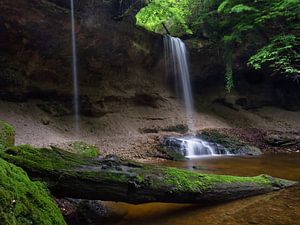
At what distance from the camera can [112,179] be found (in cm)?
420

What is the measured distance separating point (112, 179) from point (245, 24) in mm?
14385

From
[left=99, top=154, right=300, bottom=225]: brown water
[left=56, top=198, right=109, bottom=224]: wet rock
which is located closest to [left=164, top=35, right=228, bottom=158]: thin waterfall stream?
[left=99, top=154, right=300, bottom=225]: brown water

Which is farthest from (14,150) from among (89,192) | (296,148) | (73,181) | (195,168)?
(296,148)

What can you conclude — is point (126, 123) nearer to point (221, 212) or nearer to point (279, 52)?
point (279, 52)

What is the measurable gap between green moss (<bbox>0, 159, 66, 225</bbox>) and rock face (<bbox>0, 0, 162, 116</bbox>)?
35.8ft

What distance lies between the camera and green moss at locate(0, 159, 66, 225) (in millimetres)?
2644

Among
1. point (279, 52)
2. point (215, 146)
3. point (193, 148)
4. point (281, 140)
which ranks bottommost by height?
point (193, 148)

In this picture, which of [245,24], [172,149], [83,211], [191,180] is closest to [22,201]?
[83,211]

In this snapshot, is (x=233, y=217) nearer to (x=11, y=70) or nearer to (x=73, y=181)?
(x=73, y=181)

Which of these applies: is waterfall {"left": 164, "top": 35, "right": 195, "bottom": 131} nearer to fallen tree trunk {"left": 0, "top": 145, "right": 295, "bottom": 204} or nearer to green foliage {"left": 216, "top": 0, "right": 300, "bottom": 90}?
green foliage {"left": 216, "top": 0, "right": 300, "bottom": 90}

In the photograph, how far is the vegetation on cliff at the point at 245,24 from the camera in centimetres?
1429

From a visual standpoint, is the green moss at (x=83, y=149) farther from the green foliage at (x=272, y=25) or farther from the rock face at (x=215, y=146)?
the green foliage at (x=272, y=25)

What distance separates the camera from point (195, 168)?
9453 millimetres

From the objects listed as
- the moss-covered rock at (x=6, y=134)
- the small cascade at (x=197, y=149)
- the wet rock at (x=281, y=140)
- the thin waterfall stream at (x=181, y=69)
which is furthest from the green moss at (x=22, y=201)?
the wet rock at (x=281, y=140)
